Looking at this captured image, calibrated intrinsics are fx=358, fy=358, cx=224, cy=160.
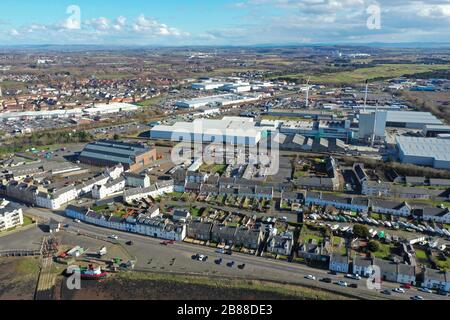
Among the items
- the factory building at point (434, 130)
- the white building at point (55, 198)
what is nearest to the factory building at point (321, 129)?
the factory building at point (434, 130)

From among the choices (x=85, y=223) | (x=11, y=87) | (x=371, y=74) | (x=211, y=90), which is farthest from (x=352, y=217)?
(x=371, y=74)

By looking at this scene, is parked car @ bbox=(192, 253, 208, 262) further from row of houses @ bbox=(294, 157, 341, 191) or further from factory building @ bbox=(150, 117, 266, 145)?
factory building @ bbox=(150, 117, 266, 145)

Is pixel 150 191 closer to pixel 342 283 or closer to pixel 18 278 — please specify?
pixel 18 278

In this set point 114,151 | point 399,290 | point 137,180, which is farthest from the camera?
point 114,151

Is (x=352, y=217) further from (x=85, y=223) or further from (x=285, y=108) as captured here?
(x=285, y=108)

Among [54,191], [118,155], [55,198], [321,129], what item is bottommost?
[55,198]

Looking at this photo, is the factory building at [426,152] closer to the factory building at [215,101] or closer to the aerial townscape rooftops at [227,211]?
the aerial townscape rooftops at [227,211]

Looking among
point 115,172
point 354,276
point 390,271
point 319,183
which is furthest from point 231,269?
point 115,172
